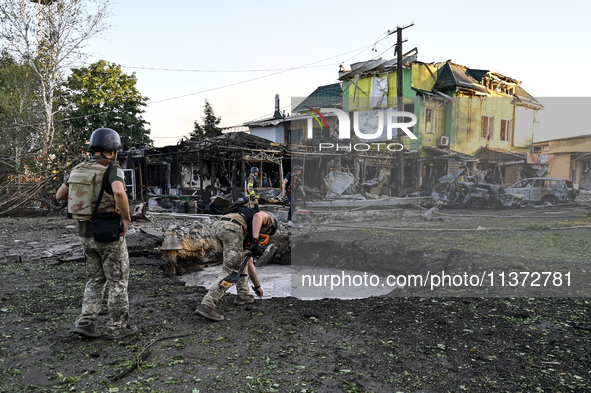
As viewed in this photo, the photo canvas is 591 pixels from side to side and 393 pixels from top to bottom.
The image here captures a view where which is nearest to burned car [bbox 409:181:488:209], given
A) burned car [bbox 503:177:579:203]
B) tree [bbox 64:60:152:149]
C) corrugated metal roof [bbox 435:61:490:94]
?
burned car [bbox 503:177:579:203]

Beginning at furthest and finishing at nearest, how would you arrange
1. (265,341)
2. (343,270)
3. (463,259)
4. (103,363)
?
(343,270)
(463,259)
(265,341)
(103,363)

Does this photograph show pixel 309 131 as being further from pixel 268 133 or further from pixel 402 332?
pixel 402 332

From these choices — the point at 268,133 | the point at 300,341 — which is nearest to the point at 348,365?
the point at 300,341

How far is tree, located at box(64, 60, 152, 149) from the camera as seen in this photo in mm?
24250

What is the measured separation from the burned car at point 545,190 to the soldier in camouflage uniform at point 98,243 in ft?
27.0

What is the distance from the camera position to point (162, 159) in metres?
20.4

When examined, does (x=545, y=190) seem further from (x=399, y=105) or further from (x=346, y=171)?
(x=346, y=171)

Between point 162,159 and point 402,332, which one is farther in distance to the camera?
point 162,159

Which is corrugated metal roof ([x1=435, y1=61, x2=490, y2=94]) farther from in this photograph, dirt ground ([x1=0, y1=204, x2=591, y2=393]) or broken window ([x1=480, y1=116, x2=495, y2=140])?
dirt ground ([x1=0, y1=204, x2=591, y2=393])

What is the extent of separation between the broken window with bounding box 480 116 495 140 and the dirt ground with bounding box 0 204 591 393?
4.61 metres

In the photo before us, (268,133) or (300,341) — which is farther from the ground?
(268,133)

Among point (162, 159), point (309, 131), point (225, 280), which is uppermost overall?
point (309, 131)

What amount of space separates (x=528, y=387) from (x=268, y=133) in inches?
1062

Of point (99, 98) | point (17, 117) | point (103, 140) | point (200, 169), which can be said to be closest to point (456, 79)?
point (200, 169)
